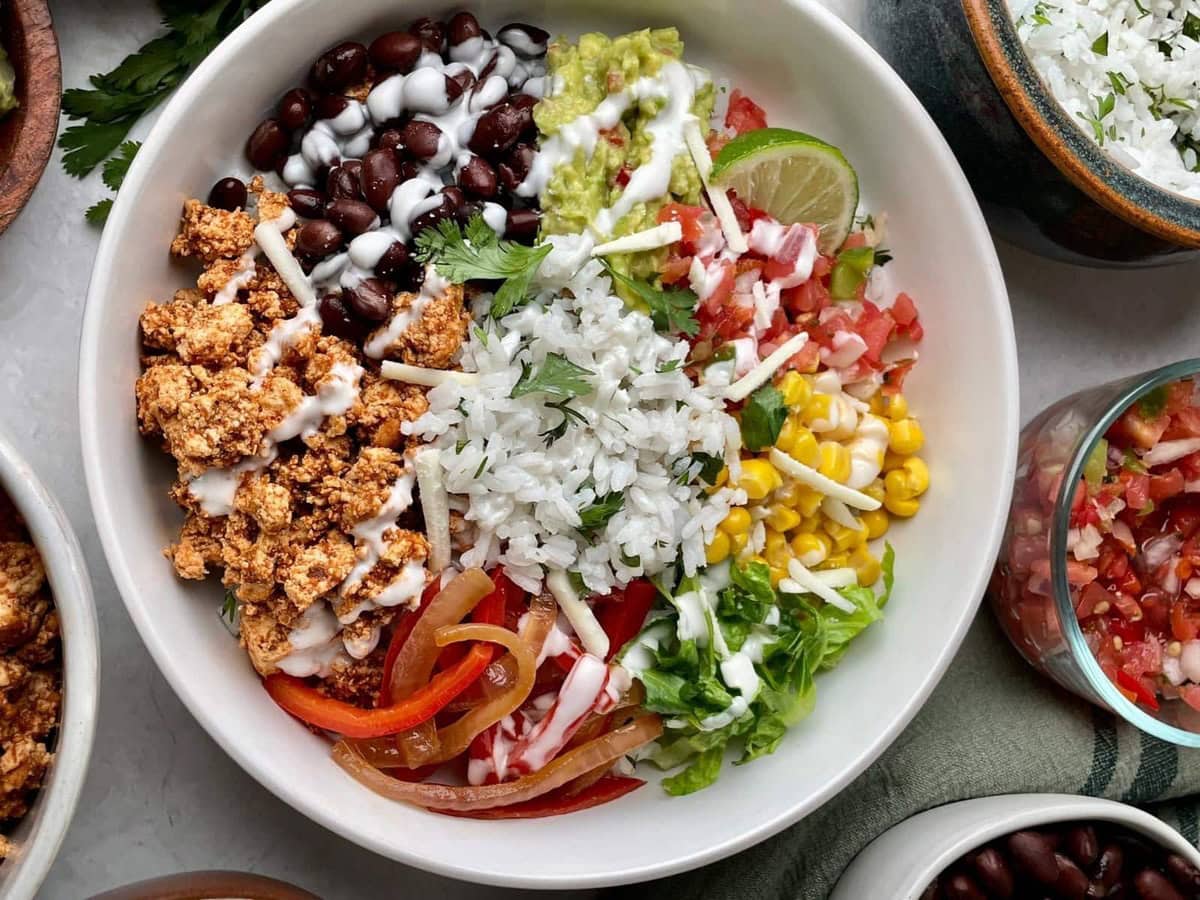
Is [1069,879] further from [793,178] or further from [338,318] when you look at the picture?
[338,318]

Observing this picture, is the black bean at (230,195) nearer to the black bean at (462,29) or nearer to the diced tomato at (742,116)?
the black bean at (462,29)

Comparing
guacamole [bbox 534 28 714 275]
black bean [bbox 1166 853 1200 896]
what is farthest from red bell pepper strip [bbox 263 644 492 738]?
black bean [bbox 1166 853 1200 896]

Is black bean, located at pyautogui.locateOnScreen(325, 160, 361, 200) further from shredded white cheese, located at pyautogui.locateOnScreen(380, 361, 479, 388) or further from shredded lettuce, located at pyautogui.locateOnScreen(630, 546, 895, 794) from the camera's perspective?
shredded lettuce, located at pyautogui.locateOnScreen(630, 546, 895, 794)

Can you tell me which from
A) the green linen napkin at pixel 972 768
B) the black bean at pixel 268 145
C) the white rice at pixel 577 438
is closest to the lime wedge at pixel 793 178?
the white rice at pixel 577 438

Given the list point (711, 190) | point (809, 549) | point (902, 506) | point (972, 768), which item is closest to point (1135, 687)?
point (972, 768)

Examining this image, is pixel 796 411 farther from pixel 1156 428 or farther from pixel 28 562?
pixel 28 562

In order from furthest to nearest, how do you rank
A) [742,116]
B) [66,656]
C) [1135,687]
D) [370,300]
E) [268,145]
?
[1135,687] < [742,116] < [268,145] < [370,300] < [66,656]
